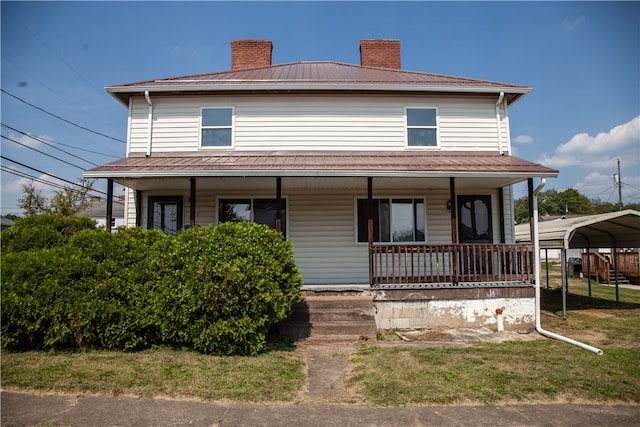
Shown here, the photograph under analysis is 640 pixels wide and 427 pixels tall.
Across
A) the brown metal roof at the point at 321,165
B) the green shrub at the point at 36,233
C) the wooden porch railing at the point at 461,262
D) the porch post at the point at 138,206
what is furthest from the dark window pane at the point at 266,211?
the green shrub at the point at 36,233

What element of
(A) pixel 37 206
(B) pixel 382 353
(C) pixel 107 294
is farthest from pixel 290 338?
(A) pixel 37 206

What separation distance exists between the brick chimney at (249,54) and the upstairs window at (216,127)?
357cm

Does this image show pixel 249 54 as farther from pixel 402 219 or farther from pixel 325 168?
pixel 402 219

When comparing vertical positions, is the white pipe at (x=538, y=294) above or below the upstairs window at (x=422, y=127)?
below

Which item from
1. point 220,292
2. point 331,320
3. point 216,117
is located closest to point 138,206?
point 216,117

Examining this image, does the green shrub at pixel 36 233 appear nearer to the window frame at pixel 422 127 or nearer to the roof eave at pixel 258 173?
the roof eave at pixel 258 173

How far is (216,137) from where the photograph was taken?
11234mm

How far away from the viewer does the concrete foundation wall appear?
859 cm

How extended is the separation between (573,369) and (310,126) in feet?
27.5

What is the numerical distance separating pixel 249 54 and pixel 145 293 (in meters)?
10.5

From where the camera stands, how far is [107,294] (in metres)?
6.39

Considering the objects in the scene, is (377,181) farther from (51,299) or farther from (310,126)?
(51,299)

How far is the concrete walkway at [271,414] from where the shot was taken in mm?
4082

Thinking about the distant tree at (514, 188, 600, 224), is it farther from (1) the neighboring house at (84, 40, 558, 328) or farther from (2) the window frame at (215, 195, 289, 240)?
(2) the window frame at (215, 195, 289, 240)
